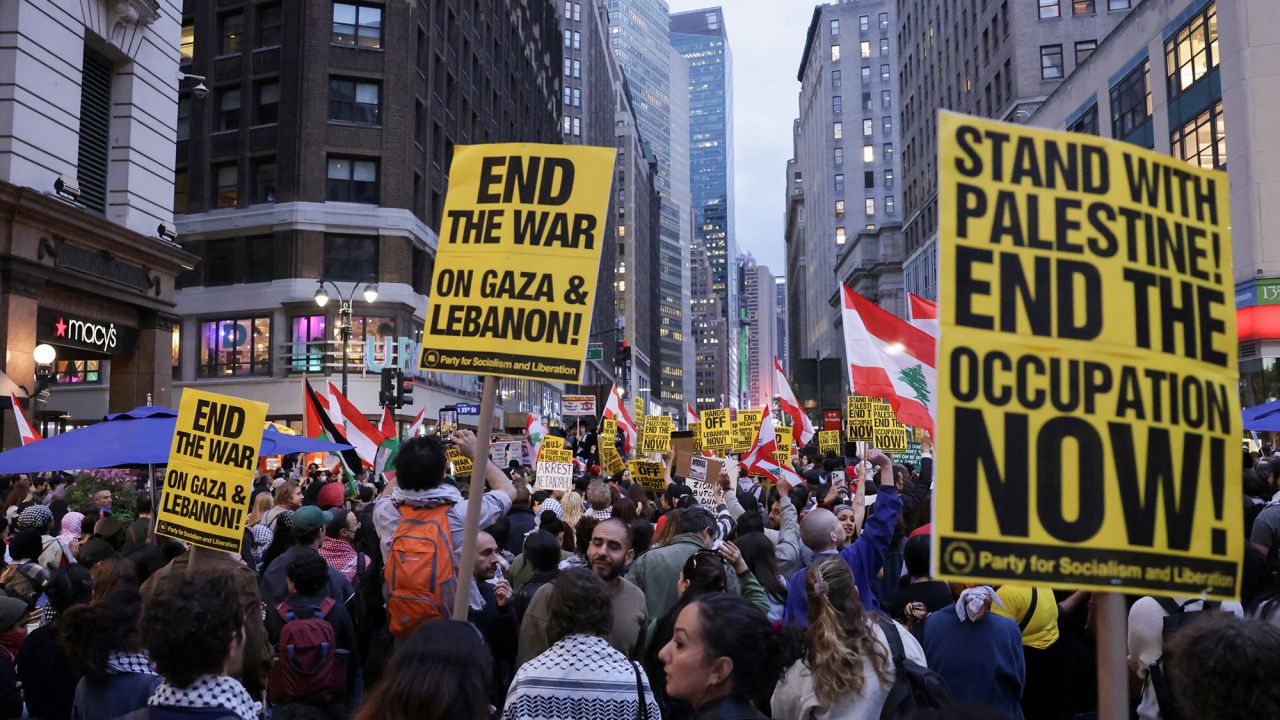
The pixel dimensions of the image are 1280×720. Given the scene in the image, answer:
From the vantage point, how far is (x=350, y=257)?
43656mm

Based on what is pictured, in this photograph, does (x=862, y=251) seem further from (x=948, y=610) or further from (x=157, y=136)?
(x=948, y=610)

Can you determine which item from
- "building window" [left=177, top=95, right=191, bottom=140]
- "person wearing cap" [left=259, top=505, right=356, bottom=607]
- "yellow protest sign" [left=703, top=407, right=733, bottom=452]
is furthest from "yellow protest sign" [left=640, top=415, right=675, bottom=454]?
"building window" [left=177, top=95, right=191, bottom=140]

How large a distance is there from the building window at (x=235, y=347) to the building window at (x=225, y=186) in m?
5.54

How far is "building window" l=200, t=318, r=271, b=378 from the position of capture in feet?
143

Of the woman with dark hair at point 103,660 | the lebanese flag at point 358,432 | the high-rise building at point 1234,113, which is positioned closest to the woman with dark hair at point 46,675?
the woman with dark hair at point 103,660

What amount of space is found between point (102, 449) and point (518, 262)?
5.69m

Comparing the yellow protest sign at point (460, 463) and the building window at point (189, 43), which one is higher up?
the building window at point (189, 43)

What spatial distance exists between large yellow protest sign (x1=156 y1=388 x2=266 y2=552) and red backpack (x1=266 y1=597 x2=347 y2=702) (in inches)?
57.0

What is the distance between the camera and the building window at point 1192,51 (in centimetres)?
3281

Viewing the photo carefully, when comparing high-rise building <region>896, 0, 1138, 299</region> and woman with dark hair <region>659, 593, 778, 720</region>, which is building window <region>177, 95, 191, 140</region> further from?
woman with dark hair <region>659, 593, 778, 720</region>

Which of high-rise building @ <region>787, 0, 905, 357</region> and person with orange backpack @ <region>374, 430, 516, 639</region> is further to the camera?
high-rise building @ <region>787, 0, 905, 357</region>

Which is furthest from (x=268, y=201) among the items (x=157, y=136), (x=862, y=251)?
(x=862, y=251)

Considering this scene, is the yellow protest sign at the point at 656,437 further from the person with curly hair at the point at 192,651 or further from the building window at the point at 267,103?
the building window at the point at 267,103

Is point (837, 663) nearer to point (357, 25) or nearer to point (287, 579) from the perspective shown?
point (287, 579)
